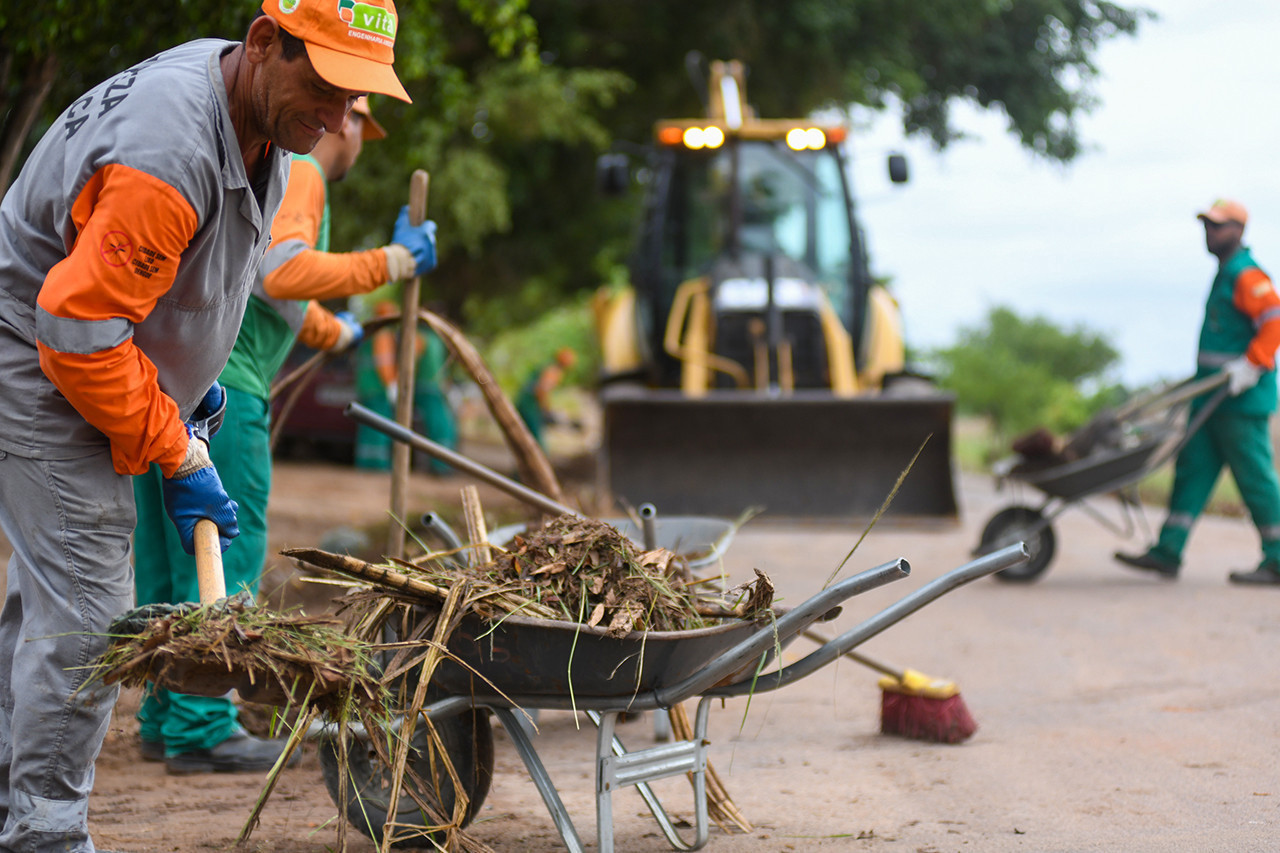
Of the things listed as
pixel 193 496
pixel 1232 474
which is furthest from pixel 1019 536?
pixel 193 496

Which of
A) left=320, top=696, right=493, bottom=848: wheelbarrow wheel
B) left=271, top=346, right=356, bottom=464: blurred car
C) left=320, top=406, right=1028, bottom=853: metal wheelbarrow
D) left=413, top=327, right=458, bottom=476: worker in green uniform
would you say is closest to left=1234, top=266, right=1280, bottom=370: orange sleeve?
left=320, top=406, right=1028, bottom=853: metal wheelbarrow

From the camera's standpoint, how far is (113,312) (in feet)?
7.01

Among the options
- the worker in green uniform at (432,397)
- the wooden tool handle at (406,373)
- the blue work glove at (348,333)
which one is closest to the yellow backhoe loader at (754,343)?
the worker in green uniform at (432,397)

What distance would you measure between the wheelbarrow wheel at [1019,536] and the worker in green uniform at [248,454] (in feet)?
14.3

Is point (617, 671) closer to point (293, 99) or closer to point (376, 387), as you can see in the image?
point (293, 99)

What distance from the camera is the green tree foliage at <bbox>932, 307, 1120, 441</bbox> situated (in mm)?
21484

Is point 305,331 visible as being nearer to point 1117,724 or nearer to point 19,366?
point 19,366

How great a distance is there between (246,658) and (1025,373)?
74.0 ft

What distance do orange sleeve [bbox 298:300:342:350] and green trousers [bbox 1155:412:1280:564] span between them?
4.91m

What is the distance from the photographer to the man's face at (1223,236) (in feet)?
21.4

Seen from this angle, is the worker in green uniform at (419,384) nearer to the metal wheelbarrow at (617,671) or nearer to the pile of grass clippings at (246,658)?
the metal wheelbarrow at (617,671)

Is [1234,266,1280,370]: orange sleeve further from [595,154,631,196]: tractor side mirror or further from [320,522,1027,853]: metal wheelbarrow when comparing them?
[320,522,1027,853]: metal wheelbarrow

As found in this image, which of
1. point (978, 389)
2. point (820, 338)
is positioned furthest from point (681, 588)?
point (978, 389)

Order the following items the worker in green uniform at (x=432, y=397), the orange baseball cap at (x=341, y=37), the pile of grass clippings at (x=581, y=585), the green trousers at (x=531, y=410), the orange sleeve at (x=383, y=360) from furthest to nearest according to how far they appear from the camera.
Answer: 1. the green trousers at (x=531, y=410)
2. the orange sleeve at (x=383, y=360)
3. the worker in green uniform at (x=432, y=397)
4. the pile of grass clippings at (x=581, y=585)
5. the orange baseball cap at (x=341, y=37)
